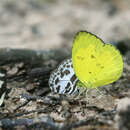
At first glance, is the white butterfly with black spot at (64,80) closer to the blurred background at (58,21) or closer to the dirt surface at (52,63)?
the dirt surface at (52,63)

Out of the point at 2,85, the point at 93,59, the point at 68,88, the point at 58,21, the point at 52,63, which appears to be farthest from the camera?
the point at 58,21

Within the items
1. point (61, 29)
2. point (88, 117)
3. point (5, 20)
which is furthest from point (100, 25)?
point (88, 117)

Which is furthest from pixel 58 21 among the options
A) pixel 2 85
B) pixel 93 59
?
pixel 93 59

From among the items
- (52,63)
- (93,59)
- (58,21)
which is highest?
(58,21)

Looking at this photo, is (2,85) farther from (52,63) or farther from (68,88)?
(52,63)

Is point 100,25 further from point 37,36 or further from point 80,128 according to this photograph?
point 80,128

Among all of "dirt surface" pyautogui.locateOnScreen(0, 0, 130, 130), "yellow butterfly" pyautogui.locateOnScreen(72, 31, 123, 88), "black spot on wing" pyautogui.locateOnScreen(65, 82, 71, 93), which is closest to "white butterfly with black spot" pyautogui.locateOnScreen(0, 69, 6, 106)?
"dirt surface" pyautogui.locateOnScreen(0, 0, 130, 130)

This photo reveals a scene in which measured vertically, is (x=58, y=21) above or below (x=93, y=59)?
above
